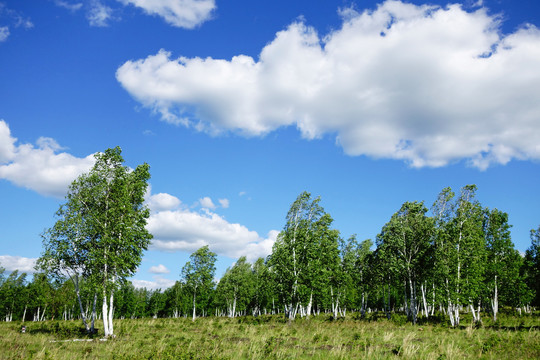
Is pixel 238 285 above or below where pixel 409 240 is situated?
below

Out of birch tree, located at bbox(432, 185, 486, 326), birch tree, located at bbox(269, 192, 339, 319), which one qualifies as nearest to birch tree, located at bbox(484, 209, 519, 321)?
birch tree, located at bbox(432, 185, 486, 326)

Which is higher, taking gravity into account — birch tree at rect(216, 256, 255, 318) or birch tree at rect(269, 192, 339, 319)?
birch tree at rect(269, 192, 339, 319)

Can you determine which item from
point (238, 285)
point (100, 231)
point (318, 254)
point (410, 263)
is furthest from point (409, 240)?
point (238, 285)

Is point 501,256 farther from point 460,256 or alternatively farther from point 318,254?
point 318,254

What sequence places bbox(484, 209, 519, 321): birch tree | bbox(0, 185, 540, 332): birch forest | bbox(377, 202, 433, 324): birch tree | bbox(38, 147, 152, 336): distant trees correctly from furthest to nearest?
bbox(484, 209, 519, 321): birch tree < bbox(377, 202, 433, 324): birch tree < bbox(0, 185, 540, 332): birch forest < bbox(38, 147, 152, 336): distant trees

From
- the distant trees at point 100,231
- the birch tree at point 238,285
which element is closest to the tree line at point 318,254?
the distant trees at point 100,231

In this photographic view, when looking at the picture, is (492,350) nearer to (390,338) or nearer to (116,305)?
(390,338)

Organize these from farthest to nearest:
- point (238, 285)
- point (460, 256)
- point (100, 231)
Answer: point (238, 285)
point (460, 256)
point (100, 231)

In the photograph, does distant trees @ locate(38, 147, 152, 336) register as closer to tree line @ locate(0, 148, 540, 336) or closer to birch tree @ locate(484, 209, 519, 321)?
tree line @ locate(0, 148, 540, 336)

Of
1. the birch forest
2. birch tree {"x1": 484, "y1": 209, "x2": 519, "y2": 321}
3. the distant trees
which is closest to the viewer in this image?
the distant trees

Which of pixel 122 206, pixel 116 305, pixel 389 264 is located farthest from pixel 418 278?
pixel 116 305

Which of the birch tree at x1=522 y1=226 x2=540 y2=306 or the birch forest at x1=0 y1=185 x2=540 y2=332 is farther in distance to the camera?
the birch tree at x1=522 y1=226 x2=540 y2=306

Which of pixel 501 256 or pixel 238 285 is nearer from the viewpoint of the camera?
pixel 501 256

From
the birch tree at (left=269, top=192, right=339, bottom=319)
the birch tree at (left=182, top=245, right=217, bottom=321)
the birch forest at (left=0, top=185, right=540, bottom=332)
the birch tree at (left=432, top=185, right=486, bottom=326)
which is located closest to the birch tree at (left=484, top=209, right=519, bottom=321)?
the birch forest at (left=0, top=185, right=540, bottom=332)
